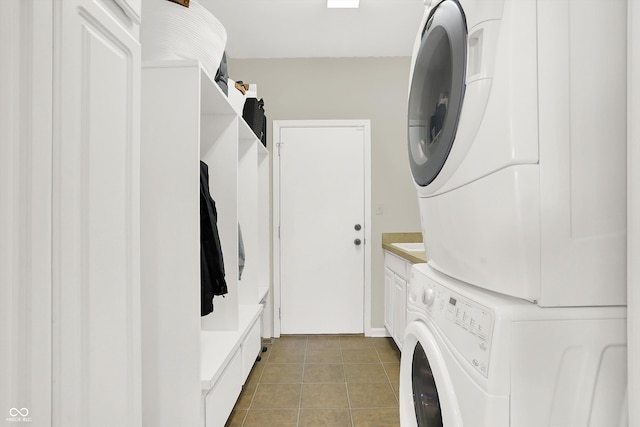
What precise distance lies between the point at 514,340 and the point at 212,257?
4.20 feet

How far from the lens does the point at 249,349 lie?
2352 millimetres

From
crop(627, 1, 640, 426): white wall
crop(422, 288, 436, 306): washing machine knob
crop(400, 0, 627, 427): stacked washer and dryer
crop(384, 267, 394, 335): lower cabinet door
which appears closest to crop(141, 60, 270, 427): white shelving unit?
crop(422, 288, 436, 306): washing machine knob

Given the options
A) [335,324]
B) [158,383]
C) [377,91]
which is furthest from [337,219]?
[158,383]

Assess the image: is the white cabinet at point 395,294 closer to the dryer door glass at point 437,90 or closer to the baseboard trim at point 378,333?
the baseboard trim at point 378,333

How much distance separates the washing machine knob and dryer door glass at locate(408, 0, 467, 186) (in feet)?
1.01

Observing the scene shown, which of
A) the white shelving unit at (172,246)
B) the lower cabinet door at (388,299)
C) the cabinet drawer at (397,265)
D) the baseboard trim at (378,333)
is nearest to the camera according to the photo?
the white shelving unit at (172,246)

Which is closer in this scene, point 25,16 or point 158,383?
point 25,16

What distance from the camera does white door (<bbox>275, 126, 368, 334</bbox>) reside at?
11.1 feet

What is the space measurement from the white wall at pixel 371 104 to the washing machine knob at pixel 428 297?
7.70 feet

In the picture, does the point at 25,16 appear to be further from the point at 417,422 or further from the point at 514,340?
the point at 417,422

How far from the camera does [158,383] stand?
1402 millimetres

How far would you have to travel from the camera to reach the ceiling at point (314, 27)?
258 cm

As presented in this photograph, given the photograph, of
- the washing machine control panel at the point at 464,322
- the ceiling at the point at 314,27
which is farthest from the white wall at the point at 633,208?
the ceiling at the point at 314,27

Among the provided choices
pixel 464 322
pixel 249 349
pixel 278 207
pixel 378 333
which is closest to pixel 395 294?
pixel 378 333
